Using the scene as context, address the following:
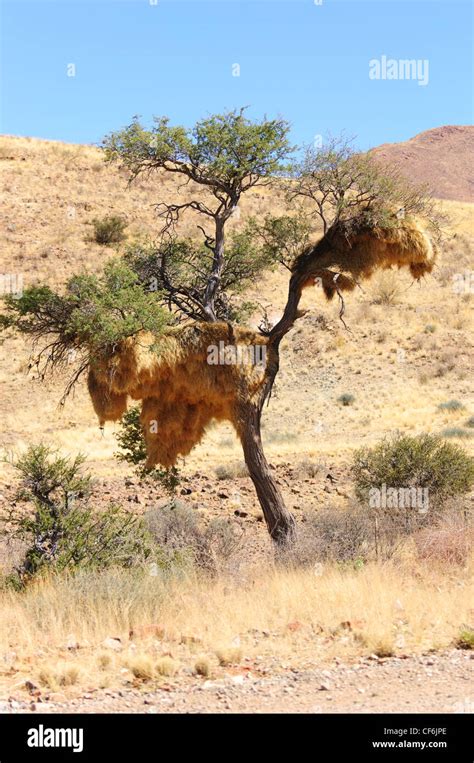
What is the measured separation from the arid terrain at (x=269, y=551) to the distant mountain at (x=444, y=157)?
148 ft

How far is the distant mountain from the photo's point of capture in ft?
310

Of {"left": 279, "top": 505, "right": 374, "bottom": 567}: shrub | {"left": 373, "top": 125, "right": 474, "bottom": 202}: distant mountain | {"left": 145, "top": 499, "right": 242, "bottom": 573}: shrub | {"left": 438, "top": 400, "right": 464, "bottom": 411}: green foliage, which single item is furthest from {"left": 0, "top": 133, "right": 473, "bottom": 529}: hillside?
{"left": 373, "top": 125, "right": 474, "bottom": 202}: distant mountain

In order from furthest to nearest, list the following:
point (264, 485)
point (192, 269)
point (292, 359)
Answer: point (292, 359)
point (192, 269)
point (264, 485)

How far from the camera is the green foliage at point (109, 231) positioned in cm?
4356

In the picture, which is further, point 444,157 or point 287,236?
point 444,157

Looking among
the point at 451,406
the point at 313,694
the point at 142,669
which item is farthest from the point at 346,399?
the point at 313,694

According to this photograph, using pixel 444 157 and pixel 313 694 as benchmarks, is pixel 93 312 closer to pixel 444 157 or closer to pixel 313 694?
pixel 313 694

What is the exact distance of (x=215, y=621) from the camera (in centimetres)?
820

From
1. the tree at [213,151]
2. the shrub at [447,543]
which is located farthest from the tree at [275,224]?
the shrub at [447,543]

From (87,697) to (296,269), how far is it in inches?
365

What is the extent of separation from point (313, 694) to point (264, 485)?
725 centimetres

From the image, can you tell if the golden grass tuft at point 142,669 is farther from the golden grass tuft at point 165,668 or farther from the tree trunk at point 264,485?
the tree trunk at point 264,485

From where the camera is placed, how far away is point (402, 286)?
4312 centimetres
